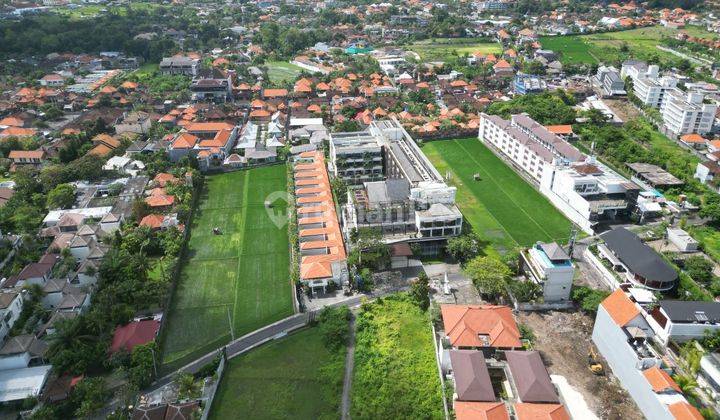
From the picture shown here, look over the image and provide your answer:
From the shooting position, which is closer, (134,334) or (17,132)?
(134,334)

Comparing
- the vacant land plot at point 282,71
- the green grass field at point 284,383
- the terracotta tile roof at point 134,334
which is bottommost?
the green grass field at point 284,383

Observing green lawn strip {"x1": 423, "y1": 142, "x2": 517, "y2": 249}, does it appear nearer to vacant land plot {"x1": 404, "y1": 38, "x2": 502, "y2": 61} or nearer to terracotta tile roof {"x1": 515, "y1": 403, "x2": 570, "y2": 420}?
terracotta tile roof {"x1": 515, "y1": 403, "x2": 570, "y2": 420}

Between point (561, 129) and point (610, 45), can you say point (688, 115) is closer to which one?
point (561, 129)

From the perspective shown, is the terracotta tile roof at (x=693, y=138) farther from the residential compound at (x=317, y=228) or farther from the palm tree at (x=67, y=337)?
the palm tree at (x=67, y=337)

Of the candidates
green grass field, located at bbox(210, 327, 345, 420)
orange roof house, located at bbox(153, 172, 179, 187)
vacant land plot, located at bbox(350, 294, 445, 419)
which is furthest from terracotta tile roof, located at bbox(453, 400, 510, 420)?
orange roof house, located at bbox(153, 172, 179, 187)

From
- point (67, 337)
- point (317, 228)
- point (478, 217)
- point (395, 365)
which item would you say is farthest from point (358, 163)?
point (67, 337)

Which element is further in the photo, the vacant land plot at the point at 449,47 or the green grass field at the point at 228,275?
the vacant land plot at the point at 449,47

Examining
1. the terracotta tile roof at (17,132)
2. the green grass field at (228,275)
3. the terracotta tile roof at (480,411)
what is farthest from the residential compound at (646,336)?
the terracotta tile roof at (17,132)
